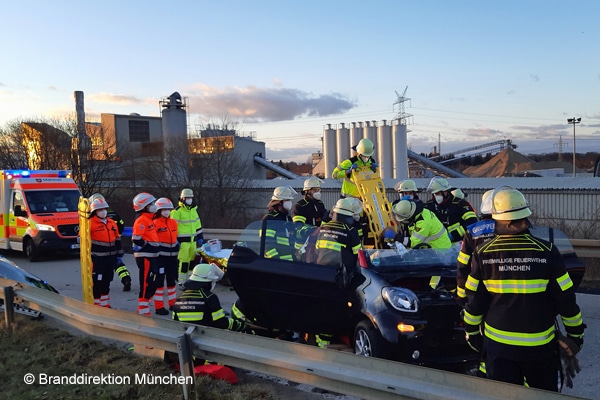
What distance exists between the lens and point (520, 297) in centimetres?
319

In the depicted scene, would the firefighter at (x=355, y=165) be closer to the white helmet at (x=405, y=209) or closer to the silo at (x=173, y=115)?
the white helmet at (x=405, y=209)

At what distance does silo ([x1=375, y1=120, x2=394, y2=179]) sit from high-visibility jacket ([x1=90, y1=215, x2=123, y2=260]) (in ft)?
121

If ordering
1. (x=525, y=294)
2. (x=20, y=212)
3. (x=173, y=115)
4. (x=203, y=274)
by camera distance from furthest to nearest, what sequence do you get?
(x=173, y=115), (x=20, y=212), (x=203, y=274), (x=525, y=294)

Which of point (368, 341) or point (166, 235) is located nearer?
point (368, 341)

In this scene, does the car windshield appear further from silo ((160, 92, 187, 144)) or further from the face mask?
silo ((160, 92, 187, 144))

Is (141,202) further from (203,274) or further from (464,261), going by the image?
(464,261)

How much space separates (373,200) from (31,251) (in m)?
10.3

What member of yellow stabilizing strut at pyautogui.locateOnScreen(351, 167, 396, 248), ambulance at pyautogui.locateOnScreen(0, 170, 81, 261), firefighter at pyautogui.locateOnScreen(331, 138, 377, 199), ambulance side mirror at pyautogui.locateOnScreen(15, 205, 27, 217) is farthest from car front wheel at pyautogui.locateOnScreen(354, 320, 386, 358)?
ambulance side mirror at pyautogui.locateOnScreen(15, 205, 27, 217)

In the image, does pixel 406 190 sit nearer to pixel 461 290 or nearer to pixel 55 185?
pixel 461 290

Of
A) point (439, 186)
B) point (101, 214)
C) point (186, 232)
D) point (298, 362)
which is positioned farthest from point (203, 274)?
point (439, 186)

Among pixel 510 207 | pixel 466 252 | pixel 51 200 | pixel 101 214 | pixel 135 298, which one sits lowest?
pixel 135 298

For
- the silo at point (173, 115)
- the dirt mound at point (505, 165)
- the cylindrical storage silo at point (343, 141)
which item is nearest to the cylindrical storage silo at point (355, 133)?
the cylindrical storage silo at point (343, 141)

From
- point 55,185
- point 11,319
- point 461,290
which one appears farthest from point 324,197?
point 461,290

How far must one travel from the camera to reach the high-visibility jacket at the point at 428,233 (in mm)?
6535
